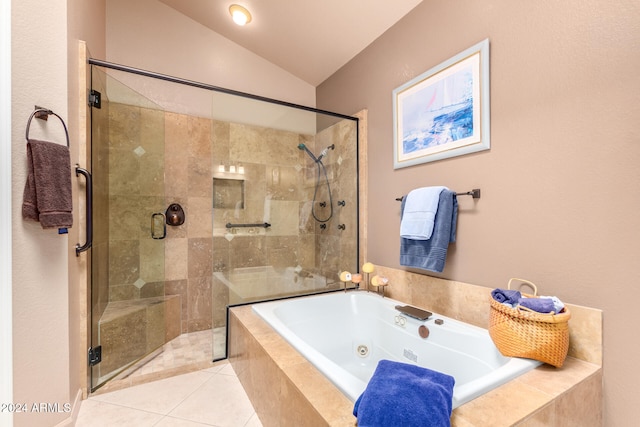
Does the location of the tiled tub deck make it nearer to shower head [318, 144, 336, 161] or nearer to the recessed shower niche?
the recessed shower niche

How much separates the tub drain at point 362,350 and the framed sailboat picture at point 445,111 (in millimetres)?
1419

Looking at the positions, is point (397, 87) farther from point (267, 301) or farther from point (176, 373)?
point (176, 373)

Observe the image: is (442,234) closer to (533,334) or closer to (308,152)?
(533,334)

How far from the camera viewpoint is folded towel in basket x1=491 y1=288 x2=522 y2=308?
138 centimetres

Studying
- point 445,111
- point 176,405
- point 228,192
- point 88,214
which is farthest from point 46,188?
point 445,111

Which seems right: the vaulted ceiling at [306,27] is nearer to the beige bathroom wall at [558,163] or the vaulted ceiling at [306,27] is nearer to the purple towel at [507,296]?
the beige bathroom wall at [558,163]

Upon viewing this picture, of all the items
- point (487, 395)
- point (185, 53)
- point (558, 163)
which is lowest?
point (487, 395)

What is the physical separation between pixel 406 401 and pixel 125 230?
2548mm

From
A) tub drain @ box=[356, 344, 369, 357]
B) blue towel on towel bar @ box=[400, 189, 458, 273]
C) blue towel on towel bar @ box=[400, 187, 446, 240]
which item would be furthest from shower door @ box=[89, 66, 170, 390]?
blue towel on towel bar @ box=[400, 189, 458, 273]

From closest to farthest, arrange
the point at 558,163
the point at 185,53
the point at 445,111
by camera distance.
→ the point at 558,163, the point at 445,111, the point at 185,53

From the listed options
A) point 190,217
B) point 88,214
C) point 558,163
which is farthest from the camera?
point 190,217

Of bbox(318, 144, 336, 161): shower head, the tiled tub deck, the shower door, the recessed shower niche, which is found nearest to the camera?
the tiled tub deck

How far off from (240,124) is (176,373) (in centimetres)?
203

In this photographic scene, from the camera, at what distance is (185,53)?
295 centimetres
